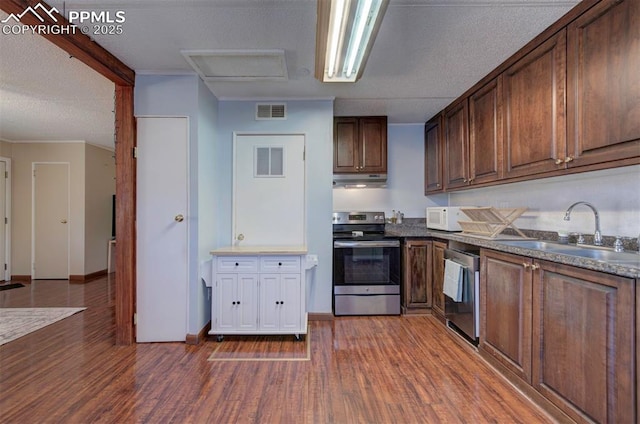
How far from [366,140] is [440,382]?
264cm

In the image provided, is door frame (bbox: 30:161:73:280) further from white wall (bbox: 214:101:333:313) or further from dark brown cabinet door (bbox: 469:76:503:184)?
dark brown cabinet door (bbox: 469:76:503:184)

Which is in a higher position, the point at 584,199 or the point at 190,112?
the point at 190,112

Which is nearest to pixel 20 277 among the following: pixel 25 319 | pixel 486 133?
pixel 25 319

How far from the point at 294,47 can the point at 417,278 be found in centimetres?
257

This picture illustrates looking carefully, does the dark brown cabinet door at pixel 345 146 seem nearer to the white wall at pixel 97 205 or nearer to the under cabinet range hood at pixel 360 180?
the under cabinet range hood at pixel 360 180

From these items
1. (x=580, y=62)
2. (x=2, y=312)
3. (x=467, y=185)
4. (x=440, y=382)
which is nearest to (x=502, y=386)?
(x=440, y=382)

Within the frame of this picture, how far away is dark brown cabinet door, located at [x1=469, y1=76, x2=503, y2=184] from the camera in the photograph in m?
2.52

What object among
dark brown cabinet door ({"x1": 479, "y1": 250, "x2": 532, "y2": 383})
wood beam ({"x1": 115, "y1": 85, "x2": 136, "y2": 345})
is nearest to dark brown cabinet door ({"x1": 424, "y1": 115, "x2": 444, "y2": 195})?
dark brown cabinet door ({"x1": 479, "y1": 250, "x2": 532, "y2": 383})

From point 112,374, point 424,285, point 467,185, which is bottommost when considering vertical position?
point 112,374

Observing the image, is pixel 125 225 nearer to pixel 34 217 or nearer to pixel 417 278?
pixel 417 278

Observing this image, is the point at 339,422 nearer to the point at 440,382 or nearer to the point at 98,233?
the point at 440,382

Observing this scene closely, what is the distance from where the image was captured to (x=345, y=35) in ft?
5.83

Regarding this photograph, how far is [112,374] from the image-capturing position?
7.04ft

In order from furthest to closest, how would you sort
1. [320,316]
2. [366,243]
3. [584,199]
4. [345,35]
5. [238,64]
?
[366,243] < [320,316] < [238,64] < [584,199] < [345,35]
